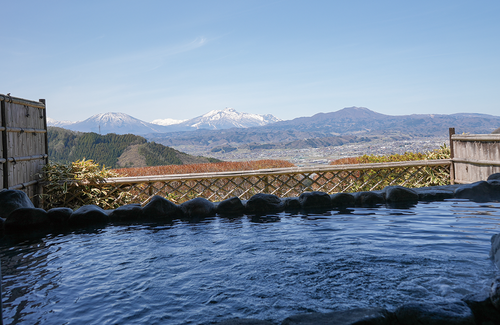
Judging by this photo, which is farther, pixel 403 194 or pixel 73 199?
pixel 73 199

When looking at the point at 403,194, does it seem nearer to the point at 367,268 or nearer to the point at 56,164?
the point at 367,268

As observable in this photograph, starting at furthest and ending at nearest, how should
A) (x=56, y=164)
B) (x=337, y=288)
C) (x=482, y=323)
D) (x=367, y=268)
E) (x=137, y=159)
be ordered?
(x=137, y=159)
(x=56, y=164)
(x=367, y=268)
(x=337, y=288)
(x=482, y=323)

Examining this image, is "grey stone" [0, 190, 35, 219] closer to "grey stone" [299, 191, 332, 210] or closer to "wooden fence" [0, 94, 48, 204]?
"wooden fence" [0, 94, 48, 204]

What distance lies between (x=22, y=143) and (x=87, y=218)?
104 inches

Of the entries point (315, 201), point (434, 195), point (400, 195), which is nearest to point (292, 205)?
point (315, 201)

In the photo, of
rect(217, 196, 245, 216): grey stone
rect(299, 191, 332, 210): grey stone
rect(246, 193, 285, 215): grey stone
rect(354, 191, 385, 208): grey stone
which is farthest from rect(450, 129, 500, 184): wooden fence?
rect(217, 196, 245, 216): grey stone

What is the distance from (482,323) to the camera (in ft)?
5.54

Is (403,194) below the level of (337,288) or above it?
above

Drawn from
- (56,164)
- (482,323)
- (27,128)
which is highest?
(27,128)

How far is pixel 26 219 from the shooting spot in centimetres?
399

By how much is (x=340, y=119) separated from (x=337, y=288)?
19232 centimetres

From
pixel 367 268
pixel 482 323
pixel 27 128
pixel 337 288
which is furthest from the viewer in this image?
pixel 27 128

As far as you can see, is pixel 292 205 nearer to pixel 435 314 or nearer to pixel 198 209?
pixel 198 209

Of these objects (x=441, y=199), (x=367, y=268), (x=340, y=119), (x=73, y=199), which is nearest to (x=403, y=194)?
(x=441, y=199)
